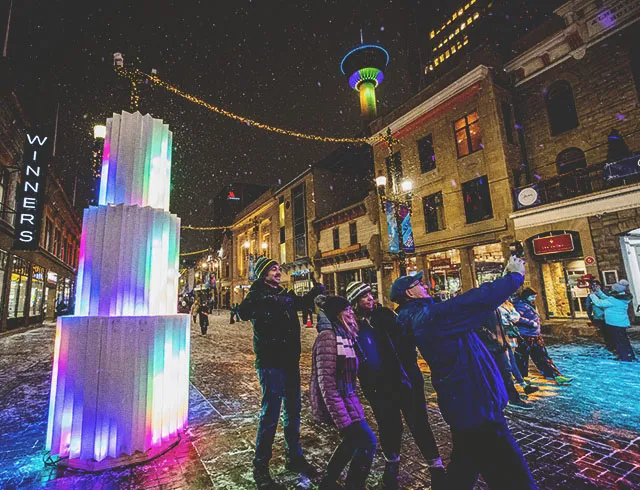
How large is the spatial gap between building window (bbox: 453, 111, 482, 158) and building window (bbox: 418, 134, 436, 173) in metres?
1.60

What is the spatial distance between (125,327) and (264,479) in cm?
198

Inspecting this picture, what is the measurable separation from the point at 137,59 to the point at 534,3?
25934 mm

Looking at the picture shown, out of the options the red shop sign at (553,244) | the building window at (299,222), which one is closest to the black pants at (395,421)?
the red shop sign at (553,244)

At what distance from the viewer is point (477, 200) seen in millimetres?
16750

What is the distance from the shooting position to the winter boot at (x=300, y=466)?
3123 millimetres

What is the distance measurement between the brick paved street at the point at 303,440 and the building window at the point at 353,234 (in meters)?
17.7

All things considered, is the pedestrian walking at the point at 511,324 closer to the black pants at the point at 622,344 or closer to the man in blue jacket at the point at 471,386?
the black pants at the point at 622,344

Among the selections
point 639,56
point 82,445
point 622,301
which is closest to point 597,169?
point 639,56

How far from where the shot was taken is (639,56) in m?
12.9

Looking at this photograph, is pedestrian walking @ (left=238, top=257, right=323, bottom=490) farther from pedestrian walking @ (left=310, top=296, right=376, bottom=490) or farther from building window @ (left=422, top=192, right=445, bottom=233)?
building window @ (left=422, top=192, right=445, bottom=233)

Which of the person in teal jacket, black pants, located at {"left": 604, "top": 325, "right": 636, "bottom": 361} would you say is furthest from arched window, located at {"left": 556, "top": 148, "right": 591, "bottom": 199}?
black pants, located at {"left": 604, "top": 325, "right": 636, "bottom": 361}

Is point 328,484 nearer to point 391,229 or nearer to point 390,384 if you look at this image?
point 390,384

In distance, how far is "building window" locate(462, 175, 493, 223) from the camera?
16.3 meters

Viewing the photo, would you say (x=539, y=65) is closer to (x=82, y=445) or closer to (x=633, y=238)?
(x=633, y=238)
